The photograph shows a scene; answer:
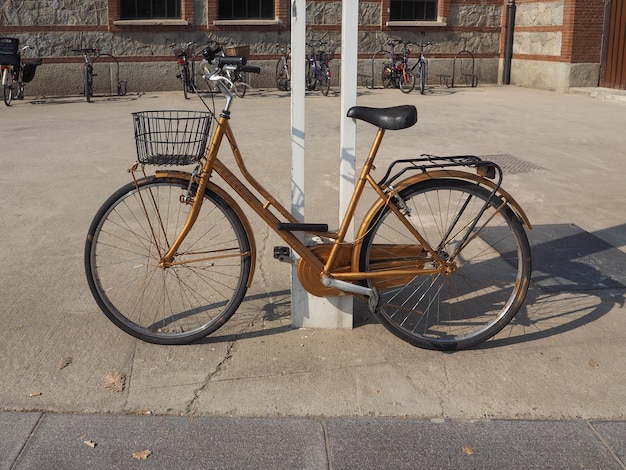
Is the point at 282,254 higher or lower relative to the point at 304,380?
higher

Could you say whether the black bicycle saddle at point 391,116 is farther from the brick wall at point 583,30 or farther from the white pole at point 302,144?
the brick wall at point 583,30

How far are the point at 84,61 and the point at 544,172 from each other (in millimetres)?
12127

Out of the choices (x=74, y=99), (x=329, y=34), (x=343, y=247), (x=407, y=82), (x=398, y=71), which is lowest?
(x=74, y=99)

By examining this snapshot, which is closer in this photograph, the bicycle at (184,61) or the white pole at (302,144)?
the white pole at (302,144)

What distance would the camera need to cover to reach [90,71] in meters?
16.4

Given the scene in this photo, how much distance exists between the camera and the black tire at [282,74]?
1822cm

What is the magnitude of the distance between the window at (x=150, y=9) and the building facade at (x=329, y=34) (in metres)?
0.02

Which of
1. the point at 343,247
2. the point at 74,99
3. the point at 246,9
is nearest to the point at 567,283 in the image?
the point at 343,247

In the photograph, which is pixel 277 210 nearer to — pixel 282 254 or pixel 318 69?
pixel 282 254

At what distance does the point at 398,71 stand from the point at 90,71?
7026 mm

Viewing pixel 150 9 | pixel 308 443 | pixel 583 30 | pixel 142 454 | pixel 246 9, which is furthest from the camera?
pixel 246 9

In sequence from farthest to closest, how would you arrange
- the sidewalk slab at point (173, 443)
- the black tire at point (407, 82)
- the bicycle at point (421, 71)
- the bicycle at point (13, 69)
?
1. the black tire at point (407, 82)
2. the bicycle at point (421, 71)
3. the bicycle at point (13, 69)
4. the sidewalk slab at point (173, 443)

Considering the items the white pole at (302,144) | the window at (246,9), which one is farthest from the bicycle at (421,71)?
the white pole at (302,144)

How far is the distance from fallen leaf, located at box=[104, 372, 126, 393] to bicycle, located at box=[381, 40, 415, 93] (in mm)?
15176
